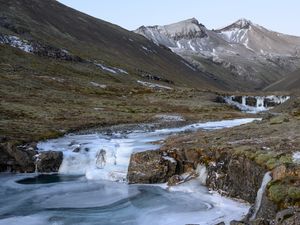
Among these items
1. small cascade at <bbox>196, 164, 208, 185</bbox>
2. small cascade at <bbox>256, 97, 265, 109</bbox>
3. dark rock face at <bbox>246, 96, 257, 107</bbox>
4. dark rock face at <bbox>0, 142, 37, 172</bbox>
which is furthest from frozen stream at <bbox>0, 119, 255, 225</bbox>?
small cascade at <bbox>256, 97, 265, 109</bbox>

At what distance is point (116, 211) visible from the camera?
2777 centimetres

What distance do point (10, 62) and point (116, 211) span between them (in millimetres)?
103460

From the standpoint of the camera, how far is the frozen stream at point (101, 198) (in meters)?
26.0

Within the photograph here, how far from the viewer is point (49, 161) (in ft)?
135

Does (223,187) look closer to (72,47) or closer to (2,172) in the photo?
(2,172)

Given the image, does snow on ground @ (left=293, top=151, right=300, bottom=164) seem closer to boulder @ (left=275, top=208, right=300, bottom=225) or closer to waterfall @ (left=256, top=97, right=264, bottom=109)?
boulder @ (left=275, top=208, right=300, bottom=225)

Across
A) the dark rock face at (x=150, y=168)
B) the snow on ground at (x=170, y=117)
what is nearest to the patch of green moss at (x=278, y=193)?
the dark rock face at (x=150, y=168)

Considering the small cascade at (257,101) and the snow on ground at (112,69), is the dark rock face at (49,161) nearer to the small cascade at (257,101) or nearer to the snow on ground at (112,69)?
the small cascade at (257,101)

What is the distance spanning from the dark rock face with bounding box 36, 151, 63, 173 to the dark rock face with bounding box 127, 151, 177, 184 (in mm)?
9153

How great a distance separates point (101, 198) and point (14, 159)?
13.3m

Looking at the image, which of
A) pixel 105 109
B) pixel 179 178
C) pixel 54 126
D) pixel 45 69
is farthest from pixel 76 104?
pixel 179 178

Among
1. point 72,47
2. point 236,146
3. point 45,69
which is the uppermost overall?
point 72,47

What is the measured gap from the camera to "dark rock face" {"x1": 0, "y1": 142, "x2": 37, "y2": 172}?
40.4 meters

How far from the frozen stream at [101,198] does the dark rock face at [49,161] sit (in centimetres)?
57
